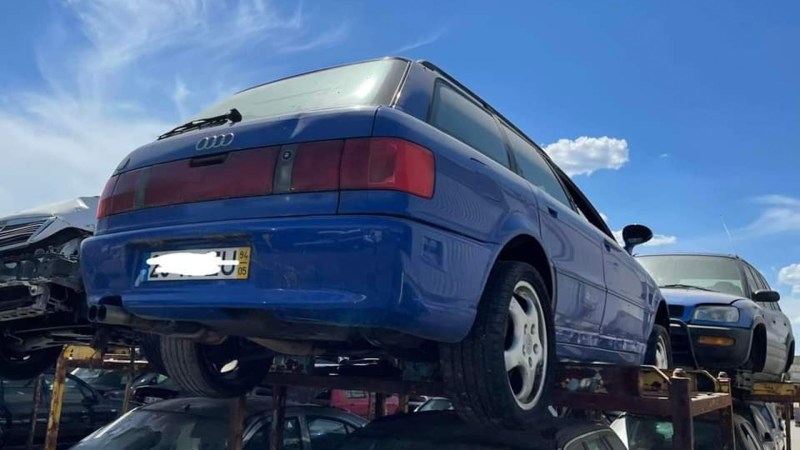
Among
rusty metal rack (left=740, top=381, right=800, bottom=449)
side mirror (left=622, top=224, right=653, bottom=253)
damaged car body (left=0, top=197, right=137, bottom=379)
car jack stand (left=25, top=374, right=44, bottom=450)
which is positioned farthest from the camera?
car jack stand (left=25, top=374, right=44, bottom=450)

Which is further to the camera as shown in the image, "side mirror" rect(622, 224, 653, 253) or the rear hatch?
"side mirror" rect(622, 224, 653, 253)

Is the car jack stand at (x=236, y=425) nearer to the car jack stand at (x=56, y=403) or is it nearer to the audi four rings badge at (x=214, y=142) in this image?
the audi four rings badge at (x=214, y=142)

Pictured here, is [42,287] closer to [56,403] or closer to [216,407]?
[216,407]

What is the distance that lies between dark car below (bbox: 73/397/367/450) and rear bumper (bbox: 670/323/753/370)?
3.03 meters

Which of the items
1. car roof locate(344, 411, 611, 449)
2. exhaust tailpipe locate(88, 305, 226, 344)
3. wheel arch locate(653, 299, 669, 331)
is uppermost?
wheel arch locate(653, 299, 669, 331)

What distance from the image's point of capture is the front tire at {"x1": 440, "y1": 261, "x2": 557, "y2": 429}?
2.43 m

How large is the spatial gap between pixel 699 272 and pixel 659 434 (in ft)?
8.68

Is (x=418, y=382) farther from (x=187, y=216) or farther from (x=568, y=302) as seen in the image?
(x=187, y=216)

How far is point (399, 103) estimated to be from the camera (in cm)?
250

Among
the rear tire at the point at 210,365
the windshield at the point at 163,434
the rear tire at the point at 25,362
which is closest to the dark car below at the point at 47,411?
the rear tire at the point at 25,362

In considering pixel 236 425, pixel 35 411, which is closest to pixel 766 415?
pixel 236 425

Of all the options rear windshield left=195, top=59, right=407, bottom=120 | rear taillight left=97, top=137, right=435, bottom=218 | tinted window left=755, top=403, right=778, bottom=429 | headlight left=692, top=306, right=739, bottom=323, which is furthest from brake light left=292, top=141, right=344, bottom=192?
tinted window left=755, top=403, right=778, bottom=429

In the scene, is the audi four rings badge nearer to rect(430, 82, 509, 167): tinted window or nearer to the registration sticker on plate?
the registration sticker on plate

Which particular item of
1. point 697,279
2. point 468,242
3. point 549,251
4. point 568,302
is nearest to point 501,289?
point 468,242
